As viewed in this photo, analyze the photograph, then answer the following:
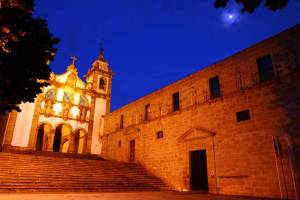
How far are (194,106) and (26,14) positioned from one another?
37.5 feet

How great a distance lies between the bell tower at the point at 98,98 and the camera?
25.2 meters

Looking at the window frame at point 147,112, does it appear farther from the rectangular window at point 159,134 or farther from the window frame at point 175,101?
the window frame at point 175,101

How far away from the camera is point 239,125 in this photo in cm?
1186

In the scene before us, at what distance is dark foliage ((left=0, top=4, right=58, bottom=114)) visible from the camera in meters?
4.64

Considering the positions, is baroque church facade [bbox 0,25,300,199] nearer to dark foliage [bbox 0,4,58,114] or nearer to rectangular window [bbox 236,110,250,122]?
rectangular window [bbox 236,110,250,122]

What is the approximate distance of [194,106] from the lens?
1466cm

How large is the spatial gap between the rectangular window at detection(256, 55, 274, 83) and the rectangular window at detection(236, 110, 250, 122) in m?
1.83

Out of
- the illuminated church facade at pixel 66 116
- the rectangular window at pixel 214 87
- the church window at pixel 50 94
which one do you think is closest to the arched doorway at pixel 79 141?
the illuminated church facade at pixel 66 116

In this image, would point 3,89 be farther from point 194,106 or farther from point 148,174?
point 148,174

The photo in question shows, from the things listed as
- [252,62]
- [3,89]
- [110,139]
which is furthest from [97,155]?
[3,89]

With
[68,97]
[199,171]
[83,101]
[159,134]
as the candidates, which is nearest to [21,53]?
[199,171]

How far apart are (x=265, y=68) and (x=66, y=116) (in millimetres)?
20267

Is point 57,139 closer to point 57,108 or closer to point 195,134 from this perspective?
point 57,108

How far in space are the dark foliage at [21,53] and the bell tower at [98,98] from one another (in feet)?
65.9
